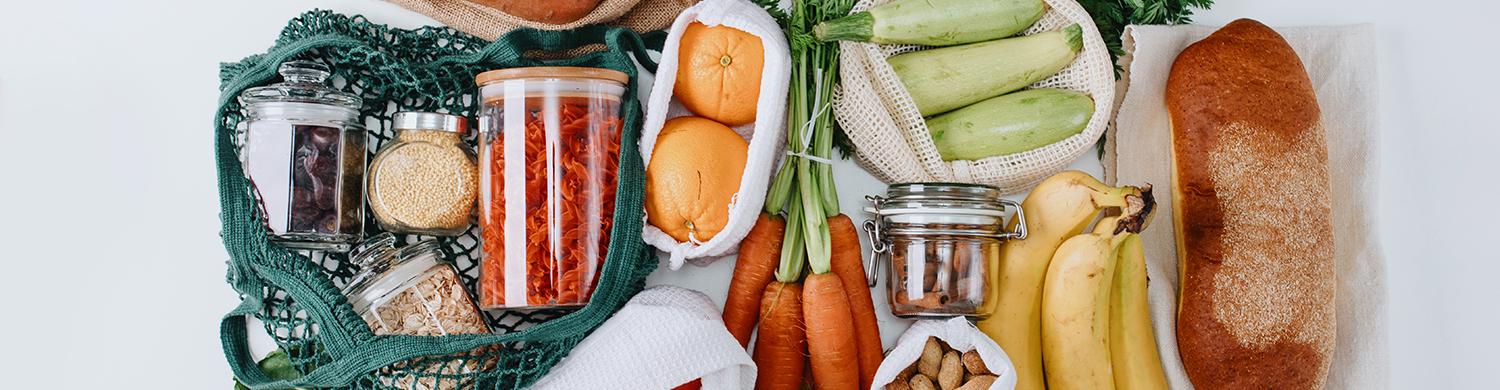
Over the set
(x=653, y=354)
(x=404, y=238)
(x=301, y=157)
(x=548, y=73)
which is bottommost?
(x=653, y=354)

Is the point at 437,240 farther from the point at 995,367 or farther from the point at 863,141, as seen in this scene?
the point at 995,367

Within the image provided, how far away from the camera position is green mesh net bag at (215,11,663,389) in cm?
124

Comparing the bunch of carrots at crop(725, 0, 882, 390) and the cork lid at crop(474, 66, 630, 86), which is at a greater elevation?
the cork lid at crop(474, 66, 630, 86)

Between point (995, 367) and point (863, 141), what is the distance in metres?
0.34

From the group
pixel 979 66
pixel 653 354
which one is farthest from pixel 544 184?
pixel 979 66

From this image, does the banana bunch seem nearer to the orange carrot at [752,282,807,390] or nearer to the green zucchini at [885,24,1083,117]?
the green zucchini at [885,24,1083,117]

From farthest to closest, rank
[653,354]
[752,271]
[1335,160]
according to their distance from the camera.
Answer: [1335,160] → [752,271] → [653,354]

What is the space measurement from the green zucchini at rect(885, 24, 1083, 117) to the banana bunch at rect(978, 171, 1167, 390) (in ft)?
0.50

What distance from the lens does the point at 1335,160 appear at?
4.91 feet

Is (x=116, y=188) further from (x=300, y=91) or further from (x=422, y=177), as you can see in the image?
(x=422, y=177)

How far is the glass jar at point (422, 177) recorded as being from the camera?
4.13ft

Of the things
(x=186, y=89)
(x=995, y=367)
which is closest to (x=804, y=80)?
(x=995, y=367)

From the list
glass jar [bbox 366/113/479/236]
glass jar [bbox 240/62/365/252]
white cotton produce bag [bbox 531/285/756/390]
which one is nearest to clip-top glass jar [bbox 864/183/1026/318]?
white cotton produce bag [bbox 531/285/756/390]

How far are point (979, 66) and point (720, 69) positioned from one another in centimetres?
37
